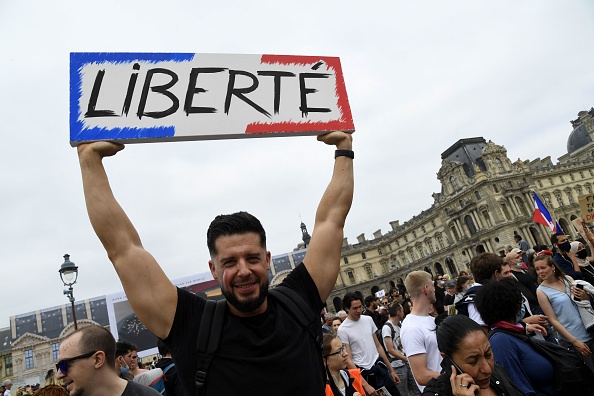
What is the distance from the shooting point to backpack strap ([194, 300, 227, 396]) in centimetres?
158

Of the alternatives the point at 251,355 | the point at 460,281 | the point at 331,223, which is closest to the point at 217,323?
the point at 251,355

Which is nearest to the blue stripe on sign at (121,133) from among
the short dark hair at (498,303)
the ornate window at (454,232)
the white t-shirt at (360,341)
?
the short dark hair at (498,303)

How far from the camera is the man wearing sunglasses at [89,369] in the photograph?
2.51 meters

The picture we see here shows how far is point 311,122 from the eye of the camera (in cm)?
242

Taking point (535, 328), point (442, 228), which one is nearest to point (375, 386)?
point (535, 328)

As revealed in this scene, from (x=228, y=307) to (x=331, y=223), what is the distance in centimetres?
73

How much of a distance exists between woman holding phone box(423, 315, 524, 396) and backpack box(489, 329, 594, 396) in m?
0.72

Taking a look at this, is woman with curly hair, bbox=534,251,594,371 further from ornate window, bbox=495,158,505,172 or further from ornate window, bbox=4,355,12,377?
ornate window, bbox=4,355,12,377

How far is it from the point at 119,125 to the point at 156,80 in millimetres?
361

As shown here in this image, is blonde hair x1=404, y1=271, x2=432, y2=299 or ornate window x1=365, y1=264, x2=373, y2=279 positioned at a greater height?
ornate window x1=365, y1=264, x2=373, y2=279

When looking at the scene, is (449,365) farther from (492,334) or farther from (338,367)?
(338,367)

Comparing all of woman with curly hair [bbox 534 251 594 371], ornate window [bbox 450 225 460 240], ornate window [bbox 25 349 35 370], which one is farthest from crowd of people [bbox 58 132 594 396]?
ornate window [bbox 450 225 460 240]

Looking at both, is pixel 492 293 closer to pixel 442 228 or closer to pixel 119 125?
pixel 119 125

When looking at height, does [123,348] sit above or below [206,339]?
above
